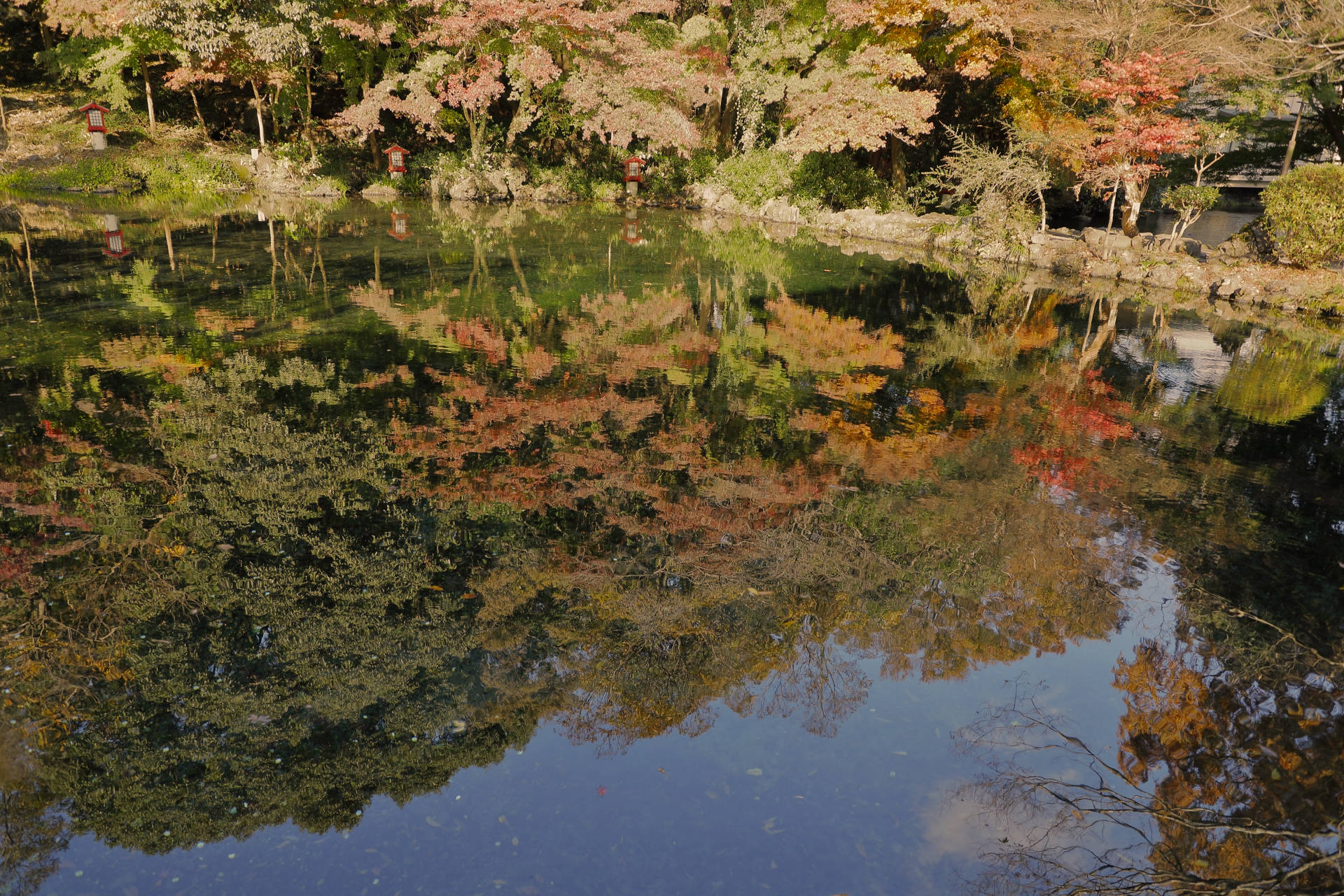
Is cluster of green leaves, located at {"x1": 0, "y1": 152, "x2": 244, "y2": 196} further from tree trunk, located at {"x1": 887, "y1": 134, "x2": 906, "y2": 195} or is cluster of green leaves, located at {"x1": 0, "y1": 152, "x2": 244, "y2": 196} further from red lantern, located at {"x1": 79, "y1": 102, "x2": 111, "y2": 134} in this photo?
tree trunk, located at {"x1": 887, "y1": 134, "x2": 906, "y2": 195}

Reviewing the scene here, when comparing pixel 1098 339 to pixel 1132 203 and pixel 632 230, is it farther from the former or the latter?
pixel 632 230

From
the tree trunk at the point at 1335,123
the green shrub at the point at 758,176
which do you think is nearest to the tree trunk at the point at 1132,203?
the tree trunk at the point at 1335,123

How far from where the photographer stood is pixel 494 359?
29.0ft

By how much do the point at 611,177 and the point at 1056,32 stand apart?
12313 millimetres

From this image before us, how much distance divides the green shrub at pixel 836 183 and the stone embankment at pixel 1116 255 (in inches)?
37.4

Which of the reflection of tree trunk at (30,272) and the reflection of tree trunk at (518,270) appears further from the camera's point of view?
the reflection of tree trunk at (518,270)

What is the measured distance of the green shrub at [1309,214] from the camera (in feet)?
43.0

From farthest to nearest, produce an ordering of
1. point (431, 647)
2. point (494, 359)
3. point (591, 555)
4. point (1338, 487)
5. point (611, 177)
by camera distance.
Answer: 1. point (611, 177)
2. point (494, 359)
3. point (1338, 487)
4. point (591, 555)
5. point (431, 647)

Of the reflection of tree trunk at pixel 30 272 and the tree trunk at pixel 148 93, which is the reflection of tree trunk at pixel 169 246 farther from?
the tree trunk at pixel 148 93

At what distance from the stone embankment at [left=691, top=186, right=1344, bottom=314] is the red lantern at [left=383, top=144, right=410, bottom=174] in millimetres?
10225

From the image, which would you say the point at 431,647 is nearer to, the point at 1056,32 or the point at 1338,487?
the point at 1338,487

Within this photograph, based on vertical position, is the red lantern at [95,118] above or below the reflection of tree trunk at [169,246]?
above

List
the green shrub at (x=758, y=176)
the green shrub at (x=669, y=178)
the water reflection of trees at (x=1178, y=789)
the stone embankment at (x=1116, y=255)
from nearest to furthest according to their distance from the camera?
the water reflection of trees at (x=1178, y=789) < the stone embankment at (x=1116, y=255) < the green shrub at (x=758, y=176) < the green shrub at (x=669, y=178)

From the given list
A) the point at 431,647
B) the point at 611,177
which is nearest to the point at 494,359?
the point at 431,647
